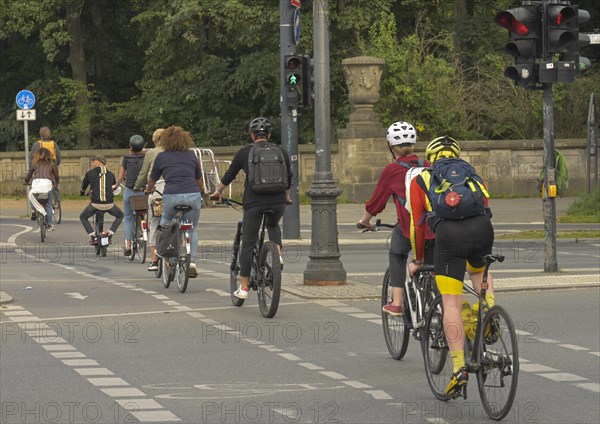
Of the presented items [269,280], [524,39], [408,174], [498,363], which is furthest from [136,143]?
[498,363]

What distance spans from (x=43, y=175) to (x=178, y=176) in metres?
9.29

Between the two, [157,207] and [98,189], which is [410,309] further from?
[98,189]

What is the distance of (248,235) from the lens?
13.7 meters

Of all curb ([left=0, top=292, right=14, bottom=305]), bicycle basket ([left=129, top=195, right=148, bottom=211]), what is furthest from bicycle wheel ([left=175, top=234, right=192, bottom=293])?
bicycle basket ([left=129, top=195, right=148, bottom=211])

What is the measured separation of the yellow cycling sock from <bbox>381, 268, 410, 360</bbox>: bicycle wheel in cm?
181

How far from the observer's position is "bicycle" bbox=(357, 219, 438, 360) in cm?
982

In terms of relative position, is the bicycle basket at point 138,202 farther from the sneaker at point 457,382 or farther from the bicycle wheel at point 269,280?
the sneaker at point 457,382

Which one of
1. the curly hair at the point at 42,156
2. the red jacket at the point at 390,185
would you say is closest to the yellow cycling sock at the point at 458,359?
the red jacket at the point at 390,185

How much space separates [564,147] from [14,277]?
68.8ft

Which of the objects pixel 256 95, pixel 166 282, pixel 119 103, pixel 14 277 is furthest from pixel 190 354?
pixel 119 103

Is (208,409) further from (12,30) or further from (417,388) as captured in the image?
(12,30)

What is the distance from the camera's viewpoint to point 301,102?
23172 millimetres

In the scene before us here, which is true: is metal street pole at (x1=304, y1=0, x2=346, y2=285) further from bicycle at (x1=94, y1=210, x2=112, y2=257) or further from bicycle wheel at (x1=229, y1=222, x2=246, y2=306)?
bicycle at (x1=94, y1=210, x2=112, y2=257)

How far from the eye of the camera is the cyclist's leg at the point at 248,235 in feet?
44.8
